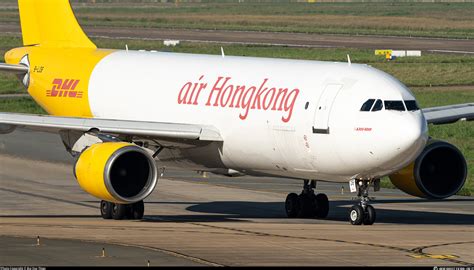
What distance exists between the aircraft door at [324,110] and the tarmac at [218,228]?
2679 mm

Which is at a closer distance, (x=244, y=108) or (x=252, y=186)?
(x=244, y=108)

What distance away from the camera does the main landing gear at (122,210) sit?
36.1 metres

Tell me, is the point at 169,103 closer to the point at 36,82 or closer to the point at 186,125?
the point at 186,125

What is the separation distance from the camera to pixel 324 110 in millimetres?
33062

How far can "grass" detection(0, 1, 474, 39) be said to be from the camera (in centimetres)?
14725

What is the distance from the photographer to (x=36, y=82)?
43.5m

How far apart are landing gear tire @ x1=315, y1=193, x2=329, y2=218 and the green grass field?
35.7ft

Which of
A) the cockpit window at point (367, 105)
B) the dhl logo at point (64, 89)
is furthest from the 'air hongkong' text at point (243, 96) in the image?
the dhl logo at point (64, 89)

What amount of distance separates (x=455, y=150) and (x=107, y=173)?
407 inches

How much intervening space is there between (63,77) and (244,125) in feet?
30.3

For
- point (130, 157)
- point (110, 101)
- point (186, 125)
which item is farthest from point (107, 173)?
point (110, 101)

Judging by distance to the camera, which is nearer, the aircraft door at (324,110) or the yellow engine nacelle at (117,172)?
the aircraft door at (324,110)

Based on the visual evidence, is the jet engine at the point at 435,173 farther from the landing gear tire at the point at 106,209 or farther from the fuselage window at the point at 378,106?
the landing gear tire at the point at 106,209

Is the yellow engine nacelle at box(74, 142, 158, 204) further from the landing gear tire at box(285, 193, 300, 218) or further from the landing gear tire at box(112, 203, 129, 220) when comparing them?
the landing gear tire at box(285, 193, 300, 218)
